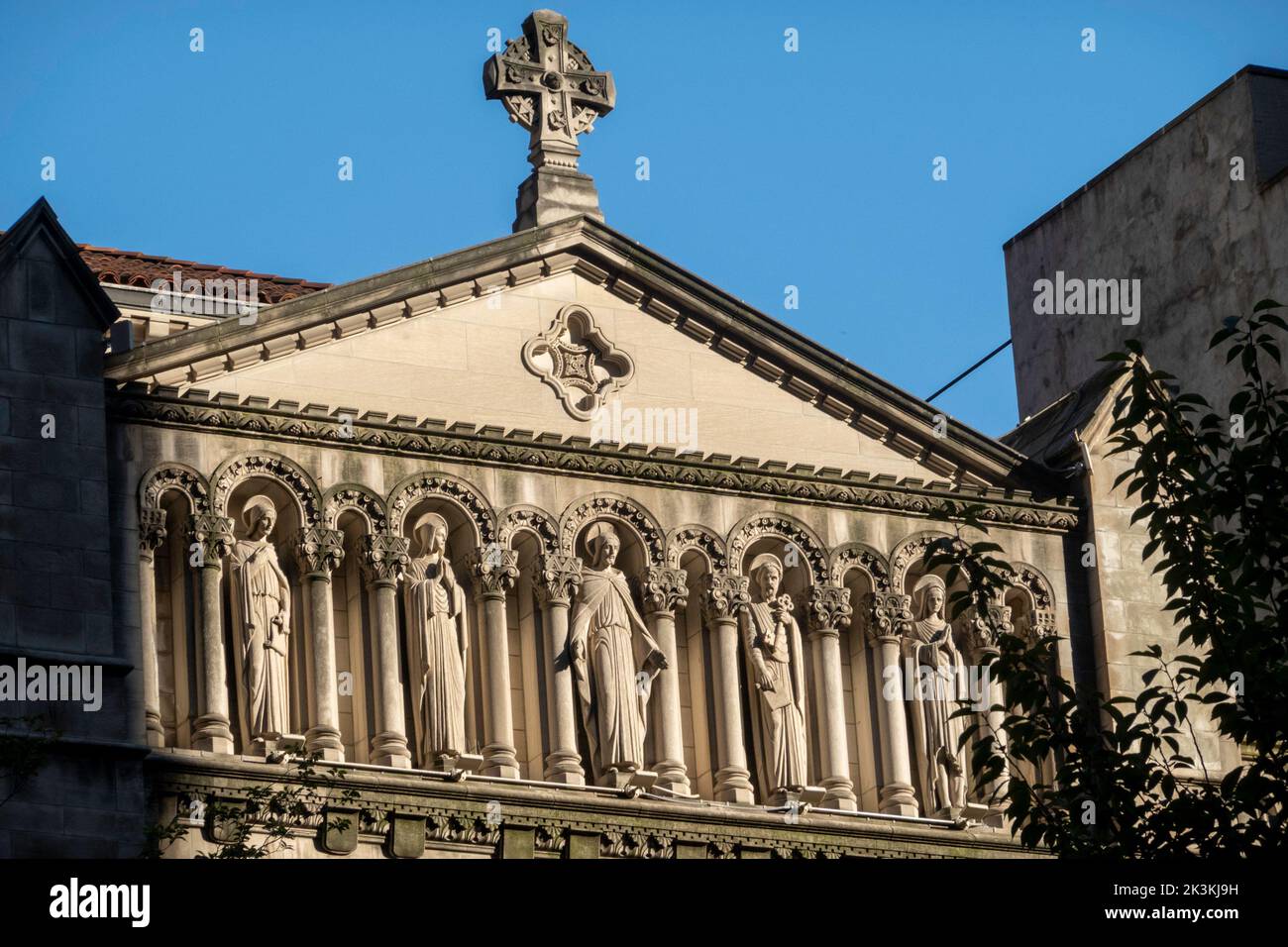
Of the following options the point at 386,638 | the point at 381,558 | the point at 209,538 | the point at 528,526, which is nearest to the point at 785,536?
the point at 528,526

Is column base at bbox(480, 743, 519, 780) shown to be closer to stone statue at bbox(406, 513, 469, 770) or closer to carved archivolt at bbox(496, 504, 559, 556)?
stone statue at bbox(406, 513, 469, 770)

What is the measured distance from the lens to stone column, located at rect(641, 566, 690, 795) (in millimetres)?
32812

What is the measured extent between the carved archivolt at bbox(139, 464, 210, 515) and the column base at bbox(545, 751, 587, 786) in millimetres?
4284

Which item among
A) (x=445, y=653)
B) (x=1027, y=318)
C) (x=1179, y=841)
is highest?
(x=1027, y=318)

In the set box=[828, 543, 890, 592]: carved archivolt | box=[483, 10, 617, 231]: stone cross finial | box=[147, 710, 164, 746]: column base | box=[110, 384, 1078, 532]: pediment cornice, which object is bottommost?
box=[147, 710, 164, 746]: column base

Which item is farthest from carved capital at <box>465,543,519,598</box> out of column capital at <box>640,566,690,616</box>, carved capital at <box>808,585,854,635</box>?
carved capital at <box>808,585,854,635</box>

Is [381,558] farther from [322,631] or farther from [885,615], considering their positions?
[885,615]

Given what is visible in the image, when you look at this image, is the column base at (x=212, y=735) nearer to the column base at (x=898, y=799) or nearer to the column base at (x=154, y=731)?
the column base at (x=154, y=731)

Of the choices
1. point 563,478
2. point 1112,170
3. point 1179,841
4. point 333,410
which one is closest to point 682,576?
point 563,478

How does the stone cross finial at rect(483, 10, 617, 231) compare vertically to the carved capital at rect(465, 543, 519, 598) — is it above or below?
above

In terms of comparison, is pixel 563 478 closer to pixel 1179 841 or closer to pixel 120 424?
pixel 120 424

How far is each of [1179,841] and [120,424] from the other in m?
12.8

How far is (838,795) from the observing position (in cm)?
3350
